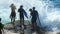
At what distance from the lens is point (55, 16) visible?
24.2 feet

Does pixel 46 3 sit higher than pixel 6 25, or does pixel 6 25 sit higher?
pixel 46 3

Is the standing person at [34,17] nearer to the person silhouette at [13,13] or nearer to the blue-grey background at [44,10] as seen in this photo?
the blue-grey background at [44,10]

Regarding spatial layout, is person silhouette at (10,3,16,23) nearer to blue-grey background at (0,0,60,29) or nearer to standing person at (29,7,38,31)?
blue-grey background at (0,0,60,29)

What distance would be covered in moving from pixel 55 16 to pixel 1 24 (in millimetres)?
1221

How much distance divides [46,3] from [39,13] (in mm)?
273

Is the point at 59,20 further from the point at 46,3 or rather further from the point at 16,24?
the point at 16,24

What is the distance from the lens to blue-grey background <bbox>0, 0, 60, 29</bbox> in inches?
290

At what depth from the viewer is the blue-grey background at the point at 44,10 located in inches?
290

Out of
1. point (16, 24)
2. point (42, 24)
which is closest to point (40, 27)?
point (42, 24)

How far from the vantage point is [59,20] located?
24.1 ft

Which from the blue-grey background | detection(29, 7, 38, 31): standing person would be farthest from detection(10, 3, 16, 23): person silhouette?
detection(29, 7, 38, 31): standing person

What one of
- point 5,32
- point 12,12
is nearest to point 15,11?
point 12,12

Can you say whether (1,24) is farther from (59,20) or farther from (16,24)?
(59,20)

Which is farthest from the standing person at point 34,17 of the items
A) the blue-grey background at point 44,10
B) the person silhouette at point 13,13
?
the person silhouette at point 13,13
